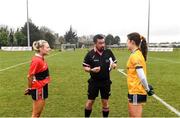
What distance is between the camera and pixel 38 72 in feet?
23.4

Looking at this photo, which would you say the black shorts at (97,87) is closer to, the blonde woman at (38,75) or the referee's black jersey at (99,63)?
the referee's black jersey at (99,63)

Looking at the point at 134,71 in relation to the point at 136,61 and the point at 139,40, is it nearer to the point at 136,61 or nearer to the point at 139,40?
the point at 136,61

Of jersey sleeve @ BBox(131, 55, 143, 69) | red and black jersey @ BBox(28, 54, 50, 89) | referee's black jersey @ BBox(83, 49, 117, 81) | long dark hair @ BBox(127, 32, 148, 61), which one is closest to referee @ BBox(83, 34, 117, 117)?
referee's black jersey @ BBox(83, 49, 117, 81)

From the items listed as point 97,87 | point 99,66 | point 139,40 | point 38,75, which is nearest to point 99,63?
point 99,66

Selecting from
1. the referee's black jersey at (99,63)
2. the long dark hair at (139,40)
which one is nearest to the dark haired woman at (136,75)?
the long dark hair at (139,40)

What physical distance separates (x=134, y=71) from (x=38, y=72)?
1810 mm

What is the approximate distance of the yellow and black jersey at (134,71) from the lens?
20.9ft

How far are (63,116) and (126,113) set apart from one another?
5.14 feet

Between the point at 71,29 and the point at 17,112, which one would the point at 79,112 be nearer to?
the point at 17,112

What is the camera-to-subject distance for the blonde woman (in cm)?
708

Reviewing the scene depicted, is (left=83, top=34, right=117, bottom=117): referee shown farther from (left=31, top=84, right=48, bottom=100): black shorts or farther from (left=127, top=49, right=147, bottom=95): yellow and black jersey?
(left=127, top=49, right=147, bottom=95): yellow and black jersey

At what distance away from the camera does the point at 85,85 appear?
15445 mm

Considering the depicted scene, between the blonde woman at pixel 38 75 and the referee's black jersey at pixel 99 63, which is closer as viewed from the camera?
the blonde woman at pixel 38 75

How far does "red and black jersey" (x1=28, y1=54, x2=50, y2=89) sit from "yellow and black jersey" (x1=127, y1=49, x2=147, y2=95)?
1.64 m
